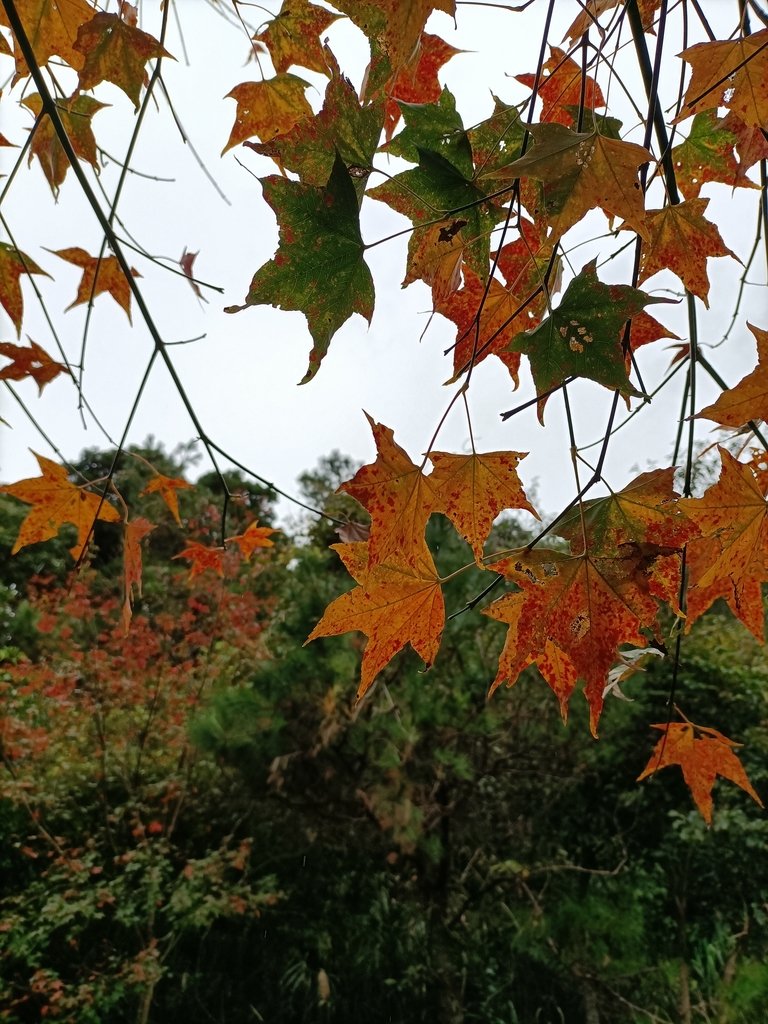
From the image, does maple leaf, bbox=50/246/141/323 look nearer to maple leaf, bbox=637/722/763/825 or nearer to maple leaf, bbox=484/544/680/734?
maple leaf, bbox=484/544/680/734

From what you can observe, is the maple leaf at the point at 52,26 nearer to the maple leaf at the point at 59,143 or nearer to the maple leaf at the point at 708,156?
the maple leaf at the point at 59,143

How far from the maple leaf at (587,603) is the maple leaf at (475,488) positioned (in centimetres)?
5

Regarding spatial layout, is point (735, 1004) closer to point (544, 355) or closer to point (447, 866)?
point (447, 866)

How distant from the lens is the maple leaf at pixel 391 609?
467 mm

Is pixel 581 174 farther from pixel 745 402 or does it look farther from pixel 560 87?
pixel 560 87

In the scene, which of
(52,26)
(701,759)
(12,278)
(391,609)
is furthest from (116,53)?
(701,759)

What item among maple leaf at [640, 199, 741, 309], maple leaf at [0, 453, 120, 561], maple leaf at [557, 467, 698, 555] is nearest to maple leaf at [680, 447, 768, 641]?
maple leaf at [557, 467, 698, 555]

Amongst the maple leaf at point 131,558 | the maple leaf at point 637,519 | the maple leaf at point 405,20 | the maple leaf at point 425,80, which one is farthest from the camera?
the maple leaf at point 131,558

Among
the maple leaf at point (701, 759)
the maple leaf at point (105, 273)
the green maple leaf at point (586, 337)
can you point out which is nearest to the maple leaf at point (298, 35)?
the maple leaf at point (105, 273)

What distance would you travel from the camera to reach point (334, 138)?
0.41 metres

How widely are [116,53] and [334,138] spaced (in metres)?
0.25

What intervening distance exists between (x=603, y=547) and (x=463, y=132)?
0.25 m

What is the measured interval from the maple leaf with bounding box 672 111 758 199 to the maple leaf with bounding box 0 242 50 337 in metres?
A: 0.52

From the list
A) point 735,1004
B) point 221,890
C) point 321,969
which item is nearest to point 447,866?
point 321,969
